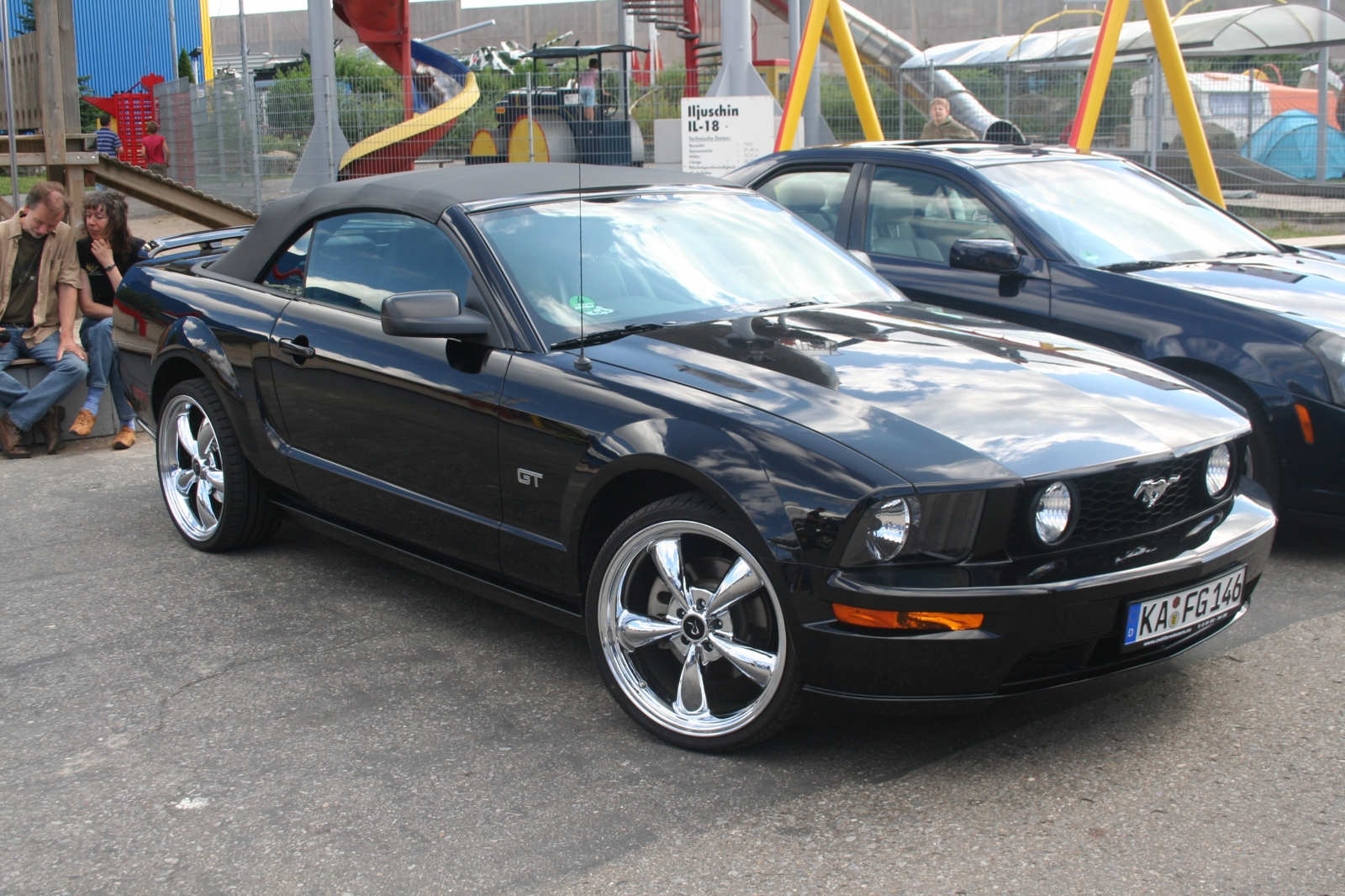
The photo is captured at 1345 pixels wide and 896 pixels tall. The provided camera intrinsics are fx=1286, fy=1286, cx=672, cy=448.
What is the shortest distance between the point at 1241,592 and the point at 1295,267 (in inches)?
108

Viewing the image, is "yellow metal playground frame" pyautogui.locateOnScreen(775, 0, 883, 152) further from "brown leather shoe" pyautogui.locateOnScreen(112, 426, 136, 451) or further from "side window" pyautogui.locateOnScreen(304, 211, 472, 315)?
"side window" pyautogui.locateOnScreen(304, 211, 472, 315)

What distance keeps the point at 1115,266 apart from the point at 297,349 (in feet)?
11.1

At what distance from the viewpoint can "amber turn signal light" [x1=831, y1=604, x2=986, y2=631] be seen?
9.57 feet

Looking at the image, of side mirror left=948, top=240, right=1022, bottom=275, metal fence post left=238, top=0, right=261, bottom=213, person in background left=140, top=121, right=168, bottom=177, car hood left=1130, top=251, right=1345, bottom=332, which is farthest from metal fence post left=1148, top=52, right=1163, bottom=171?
person in background left=140, top=121, right=168, bottom=177

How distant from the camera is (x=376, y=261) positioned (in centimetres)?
442

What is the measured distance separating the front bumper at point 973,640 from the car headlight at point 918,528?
0.25 feet

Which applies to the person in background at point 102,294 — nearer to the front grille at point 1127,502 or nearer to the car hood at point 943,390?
the car hood at point 943,390

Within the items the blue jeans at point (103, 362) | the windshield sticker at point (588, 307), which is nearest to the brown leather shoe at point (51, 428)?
the blue jeans at point (103, 362)

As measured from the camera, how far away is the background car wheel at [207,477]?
4.93 m

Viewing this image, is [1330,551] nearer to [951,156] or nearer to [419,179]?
[951,156]

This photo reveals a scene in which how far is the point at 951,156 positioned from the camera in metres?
6.15

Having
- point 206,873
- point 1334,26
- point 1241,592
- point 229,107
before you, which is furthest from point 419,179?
point 1334,26

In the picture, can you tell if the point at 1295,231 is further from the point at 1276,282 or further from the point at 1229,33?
the point at 1229,33

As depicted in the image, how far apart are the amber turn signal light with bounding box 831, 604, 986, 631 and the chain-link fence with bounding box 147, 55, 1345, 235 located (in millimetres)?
11306
